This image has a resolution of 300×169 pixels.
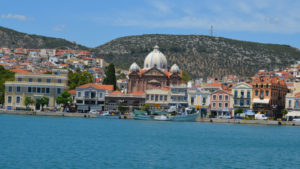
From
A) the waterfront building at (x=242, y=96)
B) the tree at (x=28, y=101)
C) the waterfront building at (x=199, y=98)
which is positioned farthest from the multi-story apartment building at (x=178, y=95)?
the tree at (x=28, y=101)

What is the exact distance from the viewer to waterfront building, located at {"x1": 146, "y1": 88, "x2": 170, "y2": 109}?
110756 millimetres

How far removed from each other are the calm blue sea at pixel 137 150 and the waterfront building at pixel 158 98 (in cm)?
4516

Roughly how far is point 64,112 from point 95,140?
47.9 m

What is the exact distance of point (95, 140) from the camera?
54500mm

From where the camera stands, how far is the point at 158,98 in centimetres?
11194

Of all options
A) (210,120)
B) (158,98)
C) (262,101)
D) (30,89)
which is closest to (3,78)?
(30,89)

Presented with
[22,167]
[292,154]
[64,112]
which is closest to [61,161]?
[22,167]

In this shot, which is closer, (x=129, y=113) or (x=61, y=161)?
(x=61, y=161)

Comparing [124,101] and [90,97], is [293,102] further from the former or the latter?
[90,97]

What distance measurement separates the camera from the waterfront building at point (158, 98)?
363 ft

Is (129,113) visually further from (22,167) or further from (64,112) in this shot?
(22,167)

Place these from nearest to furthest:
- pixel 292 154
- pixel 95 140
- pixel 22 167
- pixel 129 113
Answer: pixel 22 167
pixel 292 154
pixel 95 140
pixel 129 113

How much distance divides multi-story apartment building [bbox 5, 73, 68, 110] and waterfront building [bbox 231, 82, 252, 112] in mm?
32807

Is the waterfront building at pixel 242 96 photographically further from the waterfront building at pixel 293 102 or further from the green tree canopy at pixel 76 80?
the green tree canopy at pixel 76 80
